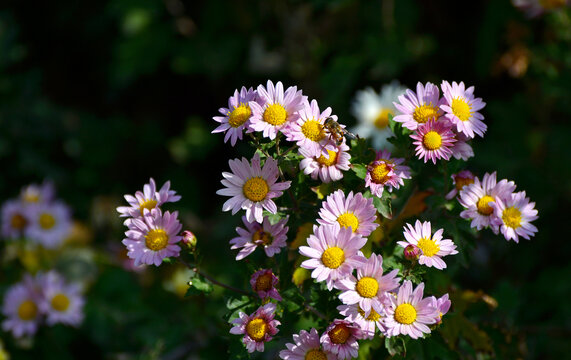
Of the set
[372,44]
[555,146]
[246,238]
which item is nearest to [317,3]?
[372,44]

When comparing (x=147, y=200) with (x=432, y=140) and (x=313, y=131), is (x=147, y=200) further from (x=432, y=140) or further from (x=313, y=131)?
(x=432, y=140)

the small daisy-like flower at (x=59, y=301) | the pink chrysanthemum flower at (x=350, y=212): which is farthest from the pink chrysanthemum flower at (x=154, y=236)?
the small daisy-like flower at (x=59, y=301)

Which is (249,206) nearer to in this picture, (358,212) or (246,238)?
(246,238)

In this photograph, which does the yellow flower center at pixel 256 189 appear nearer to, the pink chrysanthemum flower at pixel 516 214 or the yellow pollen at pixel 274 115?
the yellow pollen at pixel 274 115

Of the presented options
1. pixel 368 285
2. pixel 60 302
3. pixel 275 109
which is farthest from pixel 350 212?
pixel 60 302

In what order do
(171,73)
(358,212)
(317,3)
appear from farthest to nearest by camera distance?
(171,73)
(317,3)
(358,212)

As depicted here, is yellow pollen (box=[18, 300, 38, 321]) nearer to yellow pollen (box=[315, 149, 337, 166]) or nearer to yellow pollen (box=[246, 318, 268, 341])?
yellow pollen (box=[246, 318, 268, 341])

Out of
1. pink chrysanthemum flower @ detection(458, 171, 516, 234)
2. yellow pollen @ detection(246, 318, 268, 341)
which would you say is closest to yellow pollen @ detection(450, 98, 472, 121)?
pink chrysanthemum flower @ detection(458, 171, 516, 234)
